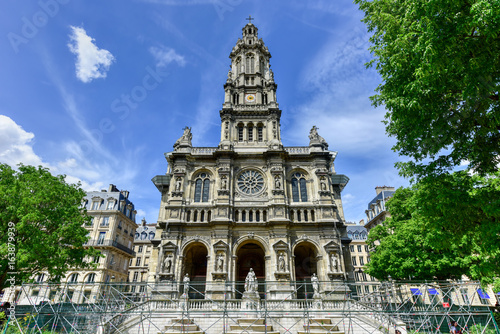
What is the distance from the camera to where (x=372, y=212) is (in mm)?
46531

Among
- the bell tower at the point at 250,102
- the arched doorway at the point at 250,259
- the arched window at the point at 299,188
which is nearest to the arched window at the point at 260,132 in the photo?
the bell tower at the point at 250,102

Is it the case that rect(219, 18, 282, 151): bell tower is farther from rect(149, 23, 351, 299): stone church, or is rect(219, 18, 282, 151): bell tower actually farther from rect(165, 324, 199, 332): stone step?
rect(165, 324, 199, 332): stone step

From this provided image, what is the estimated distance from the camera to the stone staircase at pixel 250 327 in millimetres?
14906

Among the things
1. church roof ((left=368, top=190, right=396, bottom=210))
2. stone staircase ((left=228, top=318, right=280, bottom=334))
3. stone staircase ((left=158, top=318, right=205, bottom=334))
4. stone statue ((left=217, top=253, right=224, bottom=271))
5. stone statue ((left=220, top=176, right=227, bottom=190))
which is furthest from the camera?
church roof ((left=368, top=190, right=396, bottom=210))

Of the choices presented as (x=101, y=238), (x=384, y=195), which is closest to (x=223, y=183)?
(x=101, y=238)

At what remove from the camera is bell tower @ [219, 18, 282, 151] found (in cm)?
3200

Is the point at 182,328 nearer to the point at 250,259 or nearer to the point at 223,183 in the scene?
the point at 250,259

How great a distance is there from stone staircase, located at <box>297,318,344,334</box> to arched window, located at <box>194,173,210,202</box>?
16.2 meters

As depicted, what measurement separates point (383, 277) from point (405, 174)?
17.2m

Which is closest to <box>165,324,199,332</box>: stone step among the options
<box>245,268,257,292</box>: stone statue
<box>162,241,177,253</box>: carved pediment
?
<box>245,268,257,292</box>: stone statue

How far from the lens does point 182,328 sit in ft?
Answer: 49.8

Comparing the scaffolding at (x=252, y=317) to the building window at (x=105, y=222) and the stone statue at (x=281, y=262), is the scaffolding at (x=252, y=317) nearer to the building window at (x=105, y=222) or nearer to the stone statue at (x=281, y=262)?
the stone statue at (x=281, y=262)

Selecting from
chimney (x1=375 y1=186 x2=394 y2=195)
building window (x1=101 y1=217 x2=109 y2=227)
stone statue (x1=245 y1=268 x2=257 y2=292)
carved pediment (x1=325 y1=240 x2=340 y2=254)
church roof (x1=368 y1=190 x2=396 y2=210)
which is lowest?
stone statue (x1=245 y1=268 x2=257 y2=292)

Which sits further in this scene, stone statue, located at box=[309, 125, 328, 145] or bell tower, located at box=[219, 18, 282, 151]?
bell tower, located at box=[219, 18, 282, 151]
